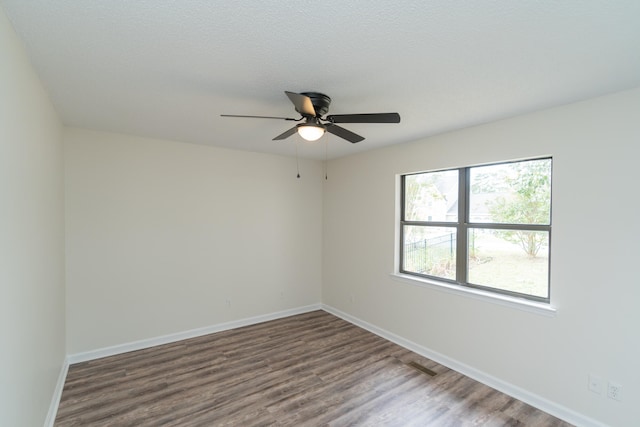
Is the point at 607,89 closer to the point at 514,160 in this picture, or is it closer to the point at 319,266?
the point at 514,160

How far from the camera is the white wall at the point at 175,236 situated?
130 inches

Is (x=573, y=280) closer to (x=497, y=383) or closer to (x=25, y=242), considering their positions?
(x=497, y=383)

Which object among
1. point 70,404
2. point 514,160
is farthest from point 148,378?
point 514,160

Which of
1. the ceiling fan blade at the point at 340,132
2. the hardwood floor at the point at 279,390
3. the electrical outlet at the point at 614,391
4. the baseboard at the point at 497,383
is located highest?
the ceiling fan blade at the point at 340,132

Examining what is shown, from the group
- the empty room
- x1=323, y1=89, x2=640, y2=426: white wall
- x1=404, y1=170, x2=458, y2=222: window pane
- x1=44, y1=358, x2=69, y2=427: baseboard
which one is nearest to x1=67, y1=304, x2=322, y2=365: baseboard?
the empty room

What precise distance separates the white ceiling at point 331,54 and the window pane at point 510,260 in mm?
1197

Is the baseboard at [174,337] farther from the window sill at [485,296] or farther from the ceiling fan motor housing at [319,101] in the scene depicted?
the ceiling fan motor housing at [319,101]

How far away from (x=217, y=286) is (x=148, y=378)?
1.38 metres

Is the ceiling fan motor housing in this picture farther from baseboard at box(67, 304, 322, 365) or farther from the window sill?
baseboard at box(67, 304, 322, 365)

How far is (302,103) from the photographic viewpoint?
6.31 feet

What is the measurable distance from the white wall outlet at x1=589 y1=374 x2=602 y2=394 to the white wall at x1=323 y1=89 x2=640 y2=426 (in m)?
0.04

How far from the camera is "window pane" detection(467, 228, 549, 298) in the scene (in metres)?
2.72

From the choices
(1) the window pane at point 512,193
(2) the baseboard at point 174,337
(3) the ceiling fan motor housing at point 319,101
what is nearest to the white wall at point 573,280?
(1) the window pane at point 512,193

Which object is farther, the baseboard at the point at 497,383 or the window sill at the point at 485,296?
the window sill at the point at 485,296
